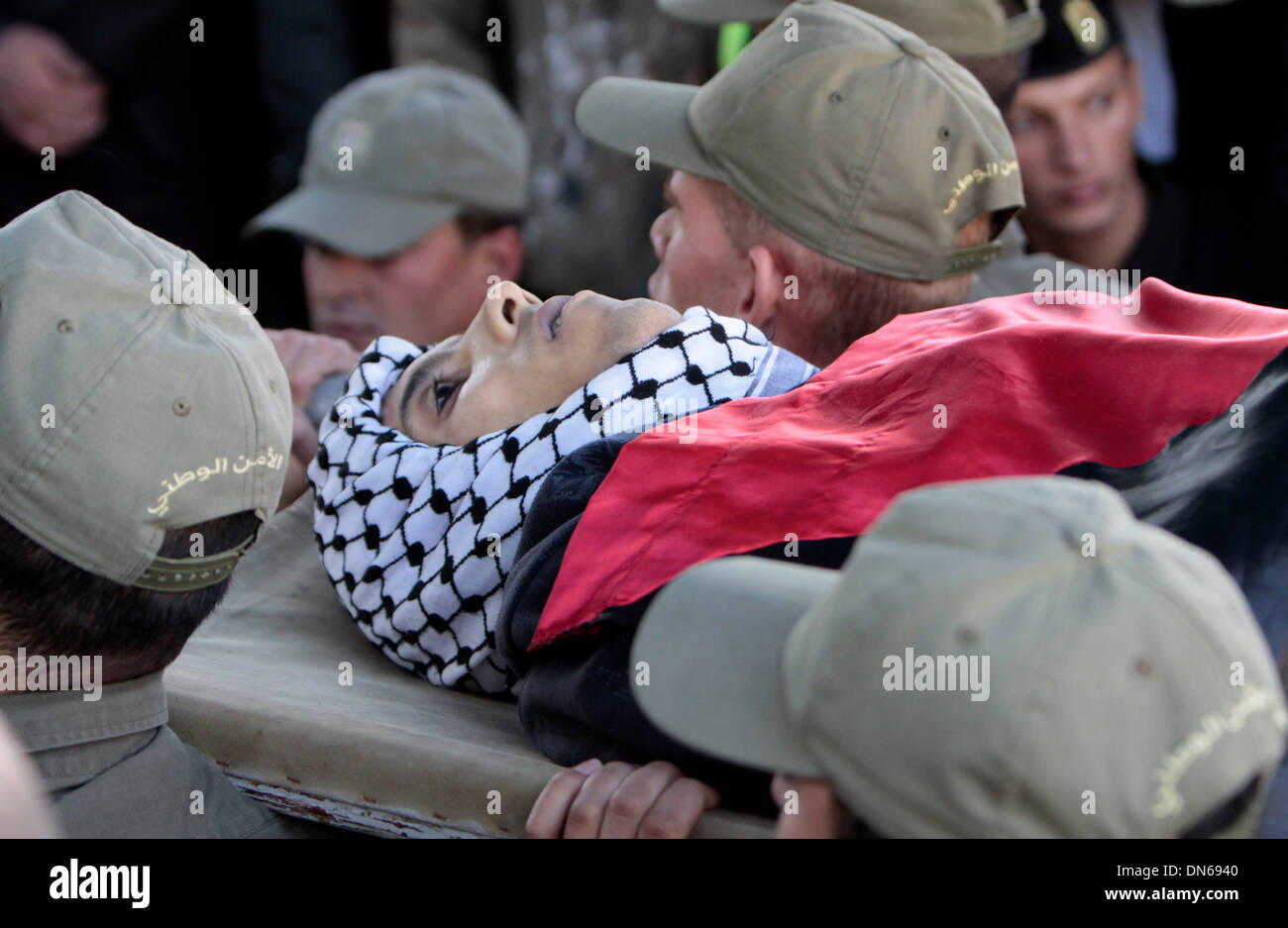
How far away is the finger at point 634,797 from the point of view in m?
1.16

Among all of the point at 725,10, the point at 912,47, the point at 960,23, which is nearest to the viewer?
the point at 912,47

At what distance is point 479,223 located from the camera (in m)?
3.15

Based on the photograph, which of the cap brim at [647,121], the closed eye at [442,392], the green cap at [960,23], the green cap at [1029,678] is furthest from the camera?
the green cap at [960,23]

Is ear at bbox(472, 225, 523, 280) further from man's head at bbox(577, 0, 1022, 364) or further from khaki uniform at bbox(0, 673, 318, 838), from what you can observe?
khaki uniform at bbox(0, 673, 318, 838)

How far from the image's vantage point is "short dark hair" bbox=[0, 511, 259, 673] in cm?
117

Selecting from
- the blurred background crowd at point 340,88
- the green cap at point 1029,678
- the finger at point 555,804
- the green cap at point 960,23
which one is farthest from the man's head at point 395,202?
the green cap at point 1029,678

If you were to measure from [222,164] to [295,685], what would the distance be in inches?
83.2

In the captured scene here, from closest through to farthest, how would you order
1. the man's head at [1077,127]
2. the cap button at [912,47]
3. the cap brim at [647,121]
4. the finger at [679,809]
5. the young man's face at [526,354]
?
the finger at [679,809], the young man's face at [526,354], the cap button at [912,47], the cap brim at [647,121], the man's head at [1077,127]

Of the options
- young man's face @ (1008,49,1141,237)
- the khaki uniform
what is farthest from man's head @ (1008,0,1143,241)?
the khaki uniform

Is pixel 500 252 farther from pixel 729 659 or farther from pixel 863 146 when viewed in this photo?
pixel 729 659

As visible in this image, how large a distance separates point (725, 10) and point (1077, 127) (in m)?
0.88

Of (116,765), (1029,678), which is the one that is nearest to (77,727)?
(116,765)

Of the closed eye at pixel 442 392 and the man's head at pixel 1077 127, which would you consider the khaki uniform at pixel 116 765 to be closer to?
the closed eye at pixel 442 392

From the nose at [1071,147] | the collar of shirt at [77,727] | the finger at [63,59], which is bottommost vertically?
the collar of shirt at [77,727]
